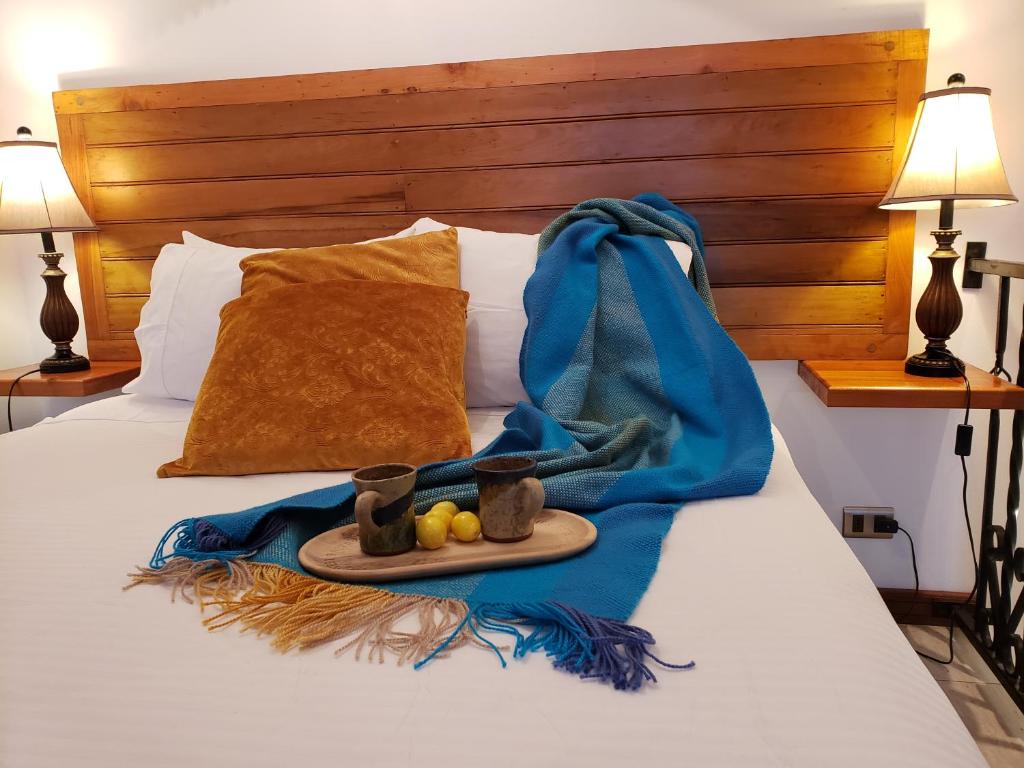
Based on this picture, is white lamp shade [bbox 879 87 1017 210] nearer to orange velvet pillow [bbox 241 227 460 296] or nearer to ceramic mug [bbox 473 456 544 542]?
orange velvet pillow [bbox 241 227 460 296]

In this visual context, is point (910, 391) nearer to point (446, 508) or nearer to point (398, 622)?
point (446, 508)

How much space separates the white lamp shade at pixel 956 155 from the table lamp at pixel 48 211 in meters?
2.02

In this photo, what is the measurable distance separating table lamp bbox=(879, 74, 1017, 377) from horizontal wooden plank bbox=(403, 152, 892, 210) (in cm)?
18

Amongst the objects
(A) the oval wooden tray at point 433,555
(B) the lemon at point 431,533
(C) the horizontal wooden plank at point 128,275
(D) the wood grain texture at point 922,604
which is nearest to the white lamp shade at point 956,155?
(D) the wood grain texture at point 922,604

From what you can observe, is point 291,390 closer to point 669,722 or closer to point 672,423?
point 672,423

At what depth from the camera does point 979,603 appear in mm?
1758

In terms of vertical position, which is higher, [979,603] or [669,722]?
[669,722]

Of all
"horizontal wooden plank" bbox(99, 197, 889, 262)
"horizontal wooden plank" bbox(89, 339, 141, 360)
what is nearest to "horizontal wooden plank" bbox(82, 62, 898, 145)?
"horizontal wooden plank" bbox(99, 197, 889, 262)

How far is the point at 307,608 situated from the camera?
2.50 ft

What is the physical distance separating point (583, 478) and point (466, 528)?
22 cm

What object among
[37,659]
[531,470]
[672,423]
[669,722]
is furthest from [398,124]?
[669,722]

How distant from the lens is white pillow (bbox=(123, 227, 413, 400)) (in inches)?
65.0

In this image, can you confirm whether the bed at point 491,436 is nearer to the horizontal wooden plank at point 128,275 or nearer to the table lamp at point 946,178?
the horizontal wooden plank at point 128,275

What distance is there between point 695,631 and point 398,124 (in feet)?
5.35
